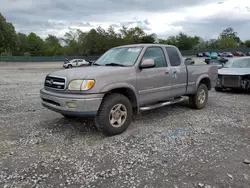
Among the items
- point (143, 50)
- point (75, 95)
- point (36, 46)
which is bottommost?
point (75, 95)

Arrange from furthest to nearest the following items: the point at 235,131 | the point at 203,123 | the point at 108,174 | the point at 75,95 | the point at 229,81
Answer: the point at 229,81
the point at 203,123
the point at 235,131
the point at 75,95
the point at 108,174

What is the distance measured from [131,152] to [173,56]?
3.13 meters

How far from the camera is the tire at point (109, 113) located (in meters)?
4.47

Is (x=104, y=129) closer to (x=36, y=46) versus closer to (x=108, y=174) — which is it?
(x=108, y=174)

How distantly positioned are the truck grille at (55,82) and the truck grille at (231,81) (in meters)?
7.79

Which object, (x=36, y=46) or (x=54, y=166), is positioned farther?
(x=36, y=46)

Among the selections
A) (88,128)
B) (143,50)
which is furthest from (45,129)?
(143,50)

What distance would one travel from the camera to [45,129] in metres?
5.18

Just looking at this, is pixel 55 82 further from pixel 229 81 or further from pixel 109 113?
pixel 229 81

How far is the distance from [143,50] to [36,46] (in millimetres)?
93108

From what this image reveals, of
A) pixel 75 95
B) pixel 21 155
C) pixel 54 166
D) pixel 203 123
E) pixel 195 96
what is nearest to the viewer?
pixel 54 166

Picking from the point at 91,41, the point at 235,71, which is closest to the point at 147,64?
the point at 235,71

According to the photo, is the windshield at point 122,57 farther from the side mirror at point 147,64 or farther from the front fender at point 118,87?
the front fender at point 118,87

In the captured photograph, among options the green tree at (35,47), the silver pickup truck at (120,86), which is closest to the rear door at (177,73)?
the silver pickup truck at (120,86)
